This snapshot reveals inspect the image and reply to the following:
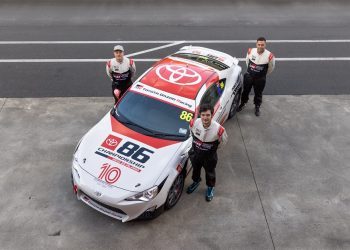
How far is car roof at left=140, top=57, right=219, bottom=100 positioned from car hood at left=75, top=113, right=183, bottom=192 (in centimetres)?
106

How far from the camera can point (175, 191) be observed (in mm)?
5809

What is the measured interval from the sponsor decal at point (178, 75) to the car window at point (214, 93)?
0.96ft

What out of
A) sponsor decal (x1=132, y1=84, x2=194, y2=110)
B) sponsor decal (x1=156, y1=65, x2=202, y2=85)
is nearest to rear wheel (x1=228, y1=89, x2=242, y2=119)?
sponsor decal (x1=156, y1=65, x2=202, y2=85)

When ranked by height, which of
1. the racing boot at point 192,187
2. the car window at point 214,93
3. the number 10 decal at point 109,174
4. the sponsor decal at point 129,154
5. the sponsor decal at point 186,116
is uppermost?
the car window at point 214,93

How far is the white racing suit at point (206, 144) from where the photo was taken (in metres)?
5.36

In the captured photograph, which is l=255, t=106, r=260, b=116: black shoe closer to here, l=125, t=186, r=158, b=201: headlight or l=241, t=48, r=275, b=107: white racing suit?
l=241, t=48, r=275, b=107: white racing suit

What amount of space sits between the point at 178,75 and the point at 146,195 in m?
2.52

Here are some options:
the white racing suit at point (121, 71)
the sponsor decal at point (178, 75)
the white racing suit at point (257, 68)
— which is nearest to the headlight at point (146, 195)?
the sponsor decal at point (178, 75)

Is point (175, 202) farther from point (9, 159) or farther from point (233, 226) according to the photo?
point (9, 159)

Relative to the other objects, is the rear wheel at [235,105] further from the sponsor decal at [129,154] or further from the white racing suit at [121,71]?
the sponsor decal at [129,154]

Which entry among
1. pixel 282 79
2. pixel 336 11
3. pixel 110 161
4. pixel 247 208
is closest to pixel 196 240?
pixel 247 208

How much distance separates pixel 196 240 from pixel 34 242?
243 centimetres

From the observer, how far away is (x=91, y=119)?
26.1 feet

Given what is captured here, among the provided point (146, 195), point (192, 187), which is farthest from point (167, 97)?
point (146, 195)
